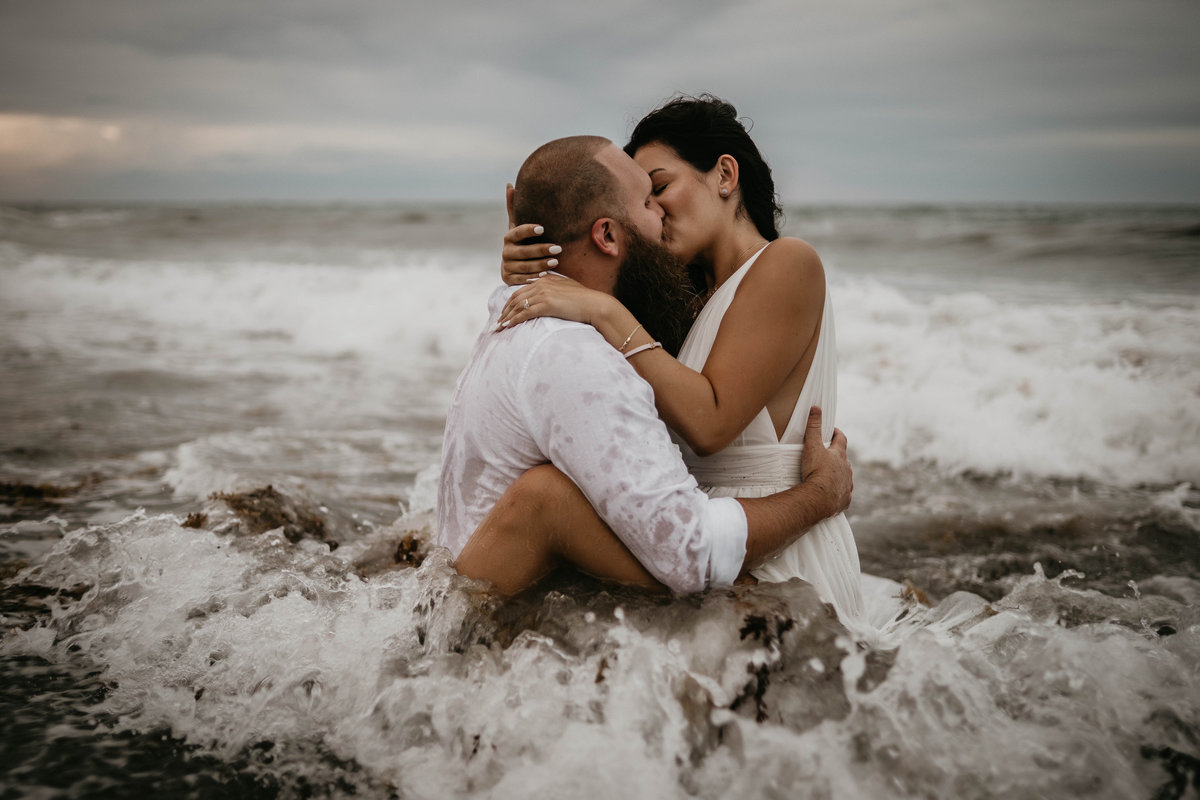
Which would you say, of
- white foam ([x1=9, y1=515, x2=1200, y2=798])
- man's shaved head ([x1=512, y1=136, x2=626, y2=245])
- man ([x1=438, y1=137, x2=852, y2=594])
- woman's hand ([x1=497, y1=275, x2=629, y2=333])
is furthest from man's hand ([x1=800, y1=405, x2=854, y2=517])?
man's shaved head ([x1=512, y1=136, x2=626, y2=245])

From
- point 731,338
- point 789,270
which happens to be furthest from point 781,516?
point 789,270

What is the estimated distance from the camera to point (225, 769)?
2.49 meters

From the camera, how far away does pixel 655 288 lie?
122 inches

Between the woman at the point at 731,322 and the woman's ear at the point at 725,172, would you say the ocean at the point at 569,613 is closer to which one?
the woman at the point at 731,322

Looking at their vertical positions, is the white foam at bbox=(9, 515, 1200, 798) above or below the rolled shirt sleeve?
below

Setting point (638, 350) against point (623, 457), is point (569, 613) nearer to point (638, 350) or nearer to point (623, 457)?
point (623, 457)

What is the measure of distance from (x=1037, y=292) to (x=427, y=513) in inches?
537

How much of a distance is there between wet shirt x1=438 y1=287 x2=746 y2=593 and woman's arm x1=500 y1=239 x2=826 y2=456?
10 cm

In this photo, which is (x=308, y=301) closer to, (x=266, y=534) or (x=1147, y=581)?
(x=266, y=534)

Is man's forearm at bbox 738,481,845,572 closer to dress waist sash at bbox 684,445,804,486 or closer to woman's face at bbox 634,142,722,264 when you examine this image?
dress waist sash at bbox 684,445,804,486

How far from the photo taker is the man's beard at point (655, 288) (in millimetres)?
3010

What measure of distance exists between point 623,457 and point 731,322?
0.80 metres

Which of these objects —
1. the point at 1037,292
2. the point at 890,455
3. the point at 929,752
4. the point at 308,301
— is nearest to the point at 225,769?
the point at 929,752

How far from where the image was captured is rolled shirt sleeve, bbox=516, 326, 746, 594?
96.7 inches
